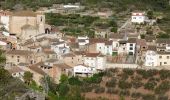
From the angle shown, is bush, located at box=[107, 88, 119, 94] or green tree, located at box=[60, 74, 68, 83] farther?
green tree, located at box=[60, 74, 68, 83]

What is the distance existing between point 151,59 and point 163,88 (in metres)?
1.98

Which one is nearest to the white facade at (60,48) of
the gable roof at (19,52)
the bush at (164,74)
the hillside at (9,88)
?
the gable roof at (19,52)

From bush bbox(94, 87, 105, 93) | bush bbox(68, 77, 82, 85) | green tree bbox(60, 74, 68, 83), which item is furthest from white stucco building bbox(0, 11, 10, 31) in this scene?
bush bbox(94, 87, 105, 93)

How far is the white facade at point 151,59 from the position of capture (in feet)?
85.7

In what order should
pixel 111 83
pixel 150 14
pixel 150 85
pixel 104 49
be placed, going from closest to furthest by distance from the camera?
1. pixel 150 85
2. pixel 111 83
3. pixel 104 49
4. pixel 150 14

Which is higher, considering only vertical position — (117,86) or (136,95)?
(117,86)

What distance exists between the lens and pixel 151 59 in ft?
86.1

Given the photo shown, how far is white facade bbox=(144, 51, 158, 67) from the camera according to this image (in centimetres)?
2611

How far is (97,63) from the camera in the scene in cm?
2617

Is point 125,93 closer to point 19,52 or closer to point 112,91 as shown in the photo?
point 112,91

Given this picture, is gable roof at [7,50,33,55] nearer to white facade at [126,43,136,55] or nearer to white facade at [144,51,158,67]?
white facade at [126,43,136,55]

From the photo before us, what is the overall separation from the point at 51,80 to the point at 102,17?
49.8ft

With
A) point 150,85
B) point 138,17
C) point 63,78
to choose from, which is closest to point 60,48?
point 63,78

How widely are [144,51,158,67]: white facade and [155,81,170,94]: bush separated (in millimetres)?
1412
